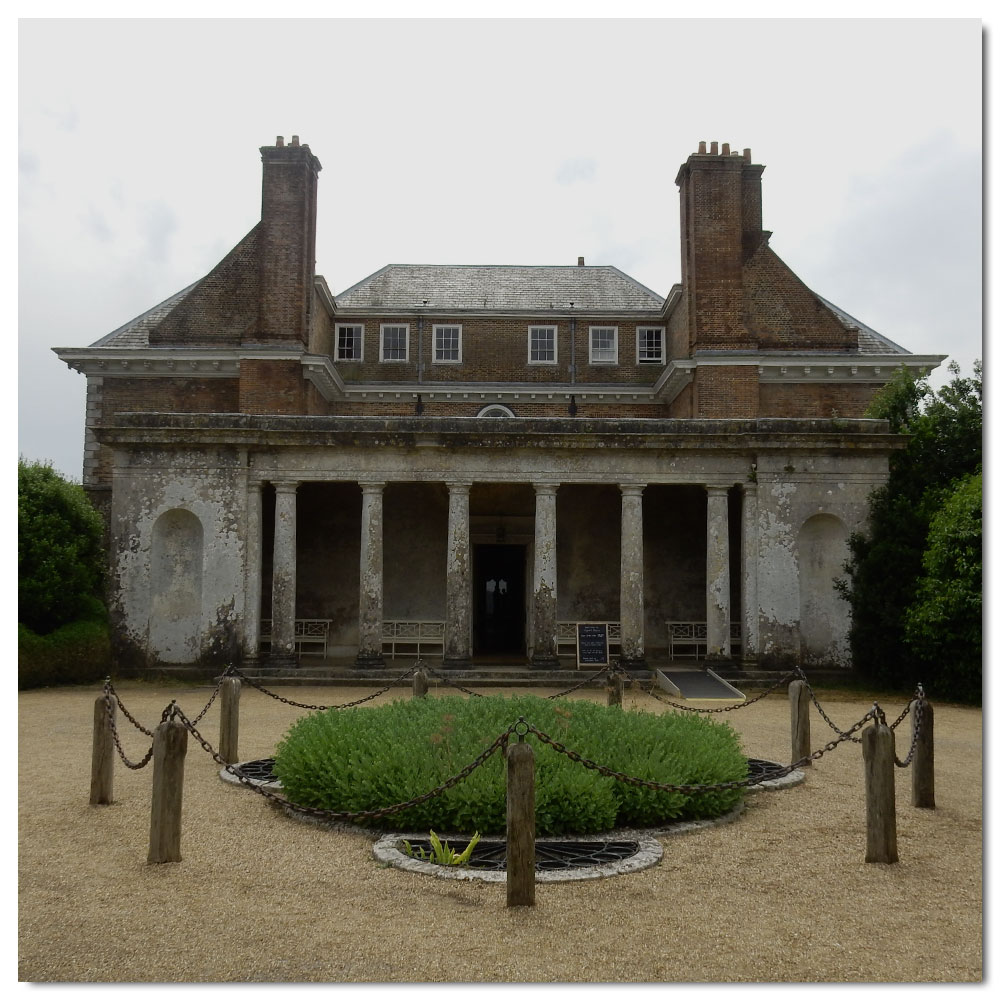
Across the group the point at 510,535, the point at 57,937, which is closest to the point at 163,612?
the point at 510,535

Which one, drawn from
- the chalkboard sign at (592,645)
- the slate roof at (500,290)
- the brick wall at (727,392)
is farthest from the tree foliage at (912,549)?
the slate roof at (500,290)

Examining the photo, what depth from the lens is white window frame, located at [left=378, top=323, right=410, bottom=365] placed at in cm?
3134

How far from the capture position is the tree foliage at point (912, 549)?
16.6 metres

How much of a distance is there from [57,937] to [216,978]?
1179 millimetres

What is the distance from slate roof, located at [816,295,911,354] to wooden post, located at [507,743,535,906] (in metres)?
25.4

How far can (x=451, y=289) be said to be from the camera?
3353 centimetres

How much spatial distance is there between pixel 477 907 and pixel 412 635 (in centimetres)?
1554

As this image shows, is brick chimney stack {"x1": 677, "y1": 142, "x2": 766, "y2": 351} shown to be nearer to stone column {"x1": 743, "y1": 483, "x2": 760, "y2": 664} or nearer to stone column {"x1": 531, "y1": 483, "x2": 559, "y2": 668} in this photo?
stone column {"x1": 743, "y1": 483, "x2": 760, "y2": 664}

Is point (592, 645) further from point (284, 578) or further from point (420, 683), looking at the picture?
point (284, 578)

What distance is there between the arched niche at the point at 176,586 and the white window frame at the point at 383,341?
13626 millimetres

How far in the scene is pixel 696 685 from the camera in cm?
1709

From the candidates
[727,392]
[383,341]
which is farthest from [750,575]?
[383,341]

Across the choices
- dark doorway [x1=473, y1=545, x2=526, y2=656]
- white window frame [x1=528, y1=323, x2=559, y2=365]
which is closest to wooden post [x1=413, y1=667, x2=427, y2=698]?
dark doorway [x1=473, y1=545, x2=526, y2=656]

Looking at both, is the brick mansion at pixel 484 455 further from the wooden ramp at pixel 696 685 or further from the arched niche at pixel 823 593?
the wooden ramp at pixel 696 685
